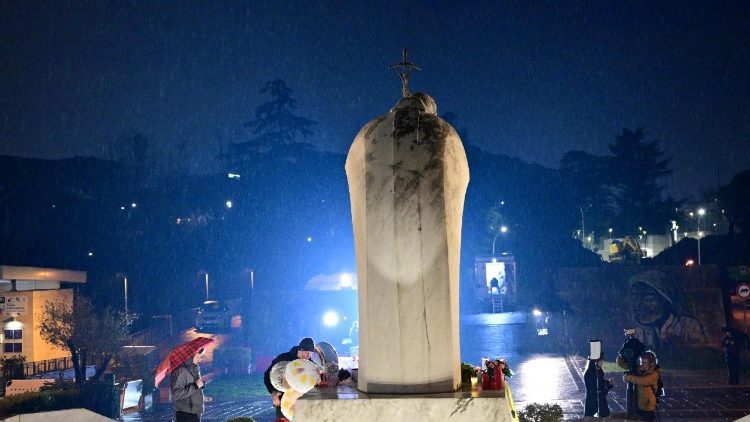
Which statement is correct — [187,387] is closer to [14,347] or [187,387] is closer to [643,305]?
[14,347]

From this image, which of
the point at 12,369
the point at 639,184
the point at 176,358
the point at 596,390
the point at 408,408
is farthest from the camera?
the point at 639,184

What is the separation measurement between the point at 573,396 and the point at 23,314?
24.3 meters

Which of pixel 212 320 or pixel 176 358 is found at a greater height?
pixel 176 358

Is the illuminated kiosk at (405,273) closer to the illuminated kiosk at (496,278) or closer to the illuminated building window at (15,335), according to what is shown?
the illuminated building window at (15,335)

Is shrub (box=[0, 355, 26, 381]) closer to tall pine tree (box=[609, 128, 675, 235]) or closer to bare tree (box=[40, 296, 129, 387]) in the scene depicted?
bare tree (box=[40, 296, 129, 387])

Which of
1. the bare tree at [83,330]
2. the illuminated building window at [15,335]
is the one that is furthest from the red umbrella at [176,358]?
the illuminated building window at [15,335]

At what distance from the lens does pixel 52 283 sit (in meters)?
36.6

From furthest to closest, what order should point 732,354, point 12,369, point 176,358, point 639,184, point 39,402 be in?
point 639,184 < point 12,369 < point 732,354 < point 39,402 < point 176,358

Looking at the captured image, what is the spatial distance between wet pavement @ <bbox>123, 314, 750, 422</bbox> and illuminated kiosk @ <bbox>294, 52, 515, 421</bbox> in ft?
29.4

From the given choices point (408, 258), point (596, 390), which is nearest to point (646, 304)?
point (596, 390)

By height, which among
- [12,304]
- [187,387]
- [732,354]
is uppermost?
[12,304]

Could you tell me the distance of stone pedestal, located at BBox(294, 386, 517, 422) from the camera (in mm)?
5305

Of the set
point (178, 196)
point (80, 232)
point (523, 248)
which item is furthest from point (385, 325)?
point (178, 196)

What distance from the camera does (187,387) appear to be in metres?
9.25
